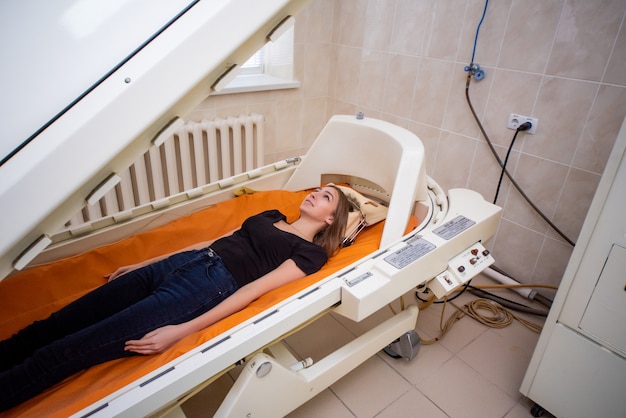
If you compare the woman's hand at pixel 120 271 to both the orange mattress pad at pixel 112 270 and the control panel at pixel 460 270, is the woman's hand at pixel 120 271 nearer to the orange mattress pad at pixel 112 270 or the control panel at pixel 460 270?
the orange mattress pad at pixel 112 270

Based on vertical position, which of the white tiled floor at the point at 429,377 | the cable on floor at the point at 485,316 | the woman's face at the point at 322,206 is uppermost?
the woman's face at the point at 322,206

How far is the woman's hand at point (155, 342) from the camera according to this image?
43.9 inches

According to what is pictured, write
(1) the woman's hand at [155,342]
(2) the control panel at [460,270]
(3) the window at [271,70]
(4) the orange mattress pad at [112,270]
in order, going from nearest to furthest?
(4) the orange mattress pad at [112,270], (1) the woman's hand at [155,342], (2) the control panel at [460,270], (3) the window at [271,70]

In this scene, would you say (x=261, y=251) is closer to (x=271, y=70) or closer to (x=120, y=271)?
(x=120, y=271)

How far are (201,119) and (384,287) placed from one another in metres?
1.73

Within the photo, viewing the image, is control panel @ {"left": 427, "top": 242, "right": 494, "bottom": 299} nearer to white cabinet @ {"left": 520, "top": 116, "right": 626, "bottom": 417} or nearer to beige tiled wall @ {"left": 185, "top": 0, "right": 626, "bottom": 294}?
white cabinet @ {"left": 520, "top": 116, "right": 626, "bottom": 417}

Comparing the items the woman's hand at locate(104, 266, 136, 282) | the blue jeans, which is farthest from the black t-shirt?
the woman's hand at locate(104, 266, 136, 282)

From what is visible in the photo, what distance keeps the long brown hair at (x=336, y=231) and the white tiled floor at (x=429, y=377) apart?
0.50 metres

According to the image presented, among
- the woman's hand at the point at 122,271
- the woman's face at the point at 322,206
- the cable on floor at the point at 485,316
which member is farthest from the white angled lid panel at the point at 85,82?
the cable on floor at the point at 485,316

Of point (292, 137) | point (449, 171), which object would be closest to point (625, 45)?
point (449, 171)

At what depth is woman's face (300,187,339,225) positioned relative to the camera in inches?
65.1

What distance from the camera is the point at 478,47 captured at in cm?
209

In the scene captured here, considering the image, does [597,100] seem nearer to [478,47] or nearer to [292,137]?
[478,47]

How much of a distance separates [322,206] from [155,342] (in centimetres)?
83
